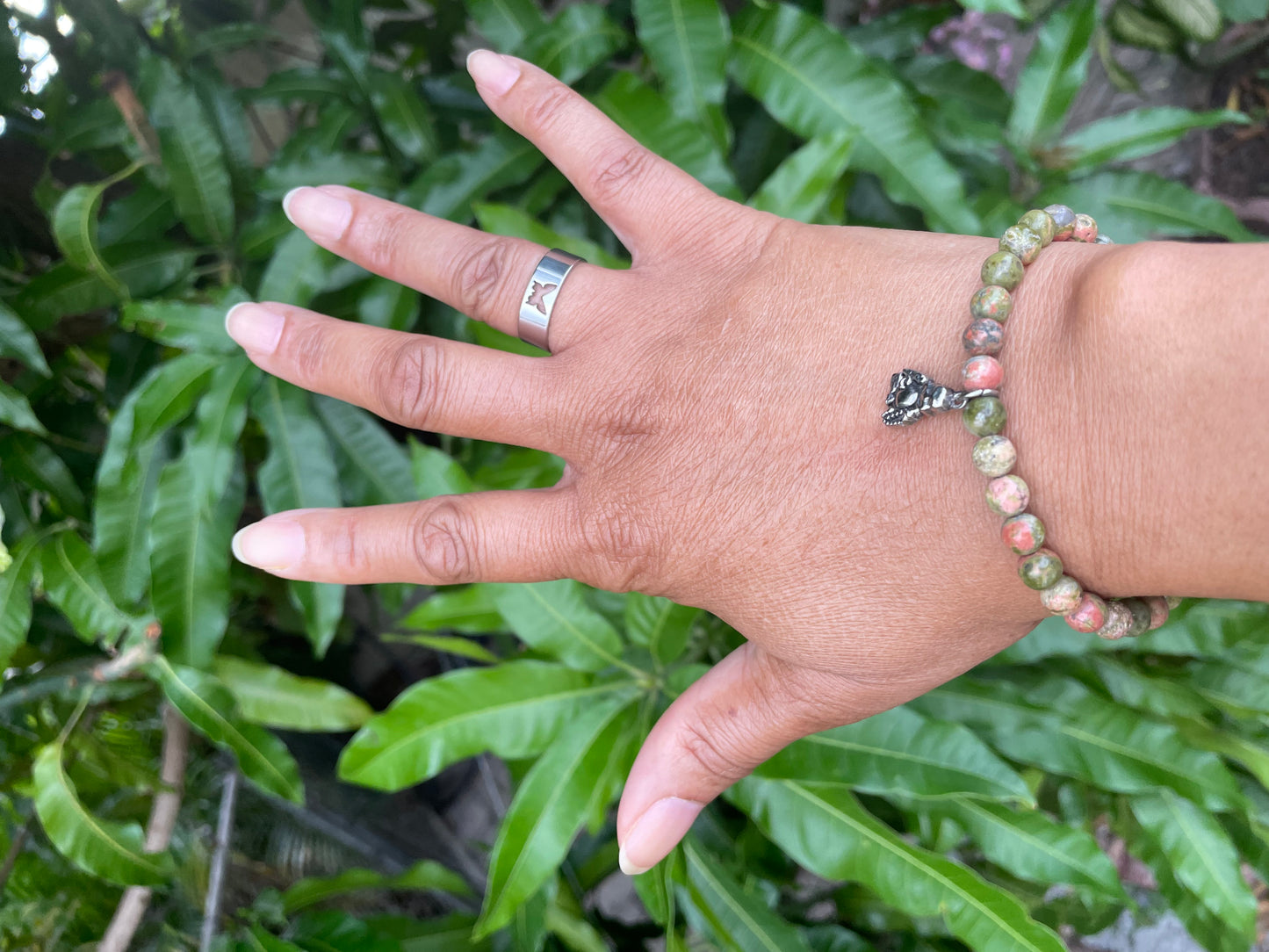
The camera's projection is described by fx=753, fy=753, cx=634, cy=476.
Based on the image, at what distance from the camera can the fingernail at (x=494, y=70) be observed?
1060mm

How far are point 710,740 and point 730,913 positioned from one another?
0.57 meters

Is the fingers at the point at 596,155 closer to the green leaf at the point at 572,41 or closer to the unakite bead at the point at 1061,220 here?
the green leaf at the point at 572,41

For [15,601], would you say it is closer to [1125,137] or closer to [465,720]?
[465,720]

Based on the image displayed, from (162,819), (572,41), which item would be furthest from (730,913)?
(572,41)

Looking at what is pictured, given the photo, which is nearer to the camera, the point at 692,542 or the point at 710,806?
the point at 692,542

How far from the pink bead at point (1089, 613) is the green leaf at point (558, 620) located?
700 mm

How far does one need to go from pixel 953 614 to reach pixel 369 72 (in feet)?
4.65

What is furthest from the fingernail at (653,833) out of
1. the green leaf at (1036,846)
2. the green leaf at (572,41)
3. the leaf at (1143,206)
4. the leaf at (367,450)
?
the leaf at (1143,206)

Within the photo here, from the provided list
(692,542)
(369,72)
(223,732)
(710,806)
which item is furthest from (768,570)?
(369,72)

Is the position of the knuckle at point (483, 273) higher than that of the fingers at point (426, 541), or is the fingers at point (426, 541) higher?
the knuckle at point (483, 273)

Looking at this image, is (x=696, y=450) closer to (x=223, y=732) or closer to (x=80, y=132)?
(x=223, y=732)

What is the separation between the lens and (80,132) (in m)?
1.39

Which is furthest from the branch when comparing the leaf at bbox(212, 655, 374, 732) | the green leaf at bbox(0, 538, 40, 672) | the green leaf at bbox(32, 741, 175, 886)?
the green leaf at bbox(0, 538, 40, 672)

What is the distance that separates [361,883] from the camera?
156 cm
